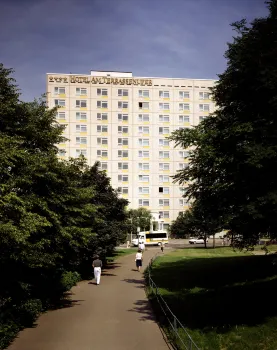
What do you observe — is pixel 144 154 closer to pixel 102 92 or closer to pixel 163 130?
pixel 163 130

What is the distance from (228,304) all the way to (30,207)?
8767 millimetres

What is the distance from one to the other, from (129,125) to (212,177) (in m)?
58.1

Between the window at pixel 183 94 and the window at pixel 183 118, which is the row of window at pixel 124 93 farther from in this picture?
the window at pixel 183 118

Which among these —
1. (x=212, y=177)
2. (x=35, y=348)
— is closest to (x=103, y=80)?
(x=212, y=177)

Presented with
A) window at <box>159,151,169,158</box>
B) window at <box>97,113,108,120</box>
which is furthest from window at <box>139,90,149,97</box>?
window at <box>159,151,169,158</box>

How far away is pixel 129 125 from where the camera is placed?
241 feet

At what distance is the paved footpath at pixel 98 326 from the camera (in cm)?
1116

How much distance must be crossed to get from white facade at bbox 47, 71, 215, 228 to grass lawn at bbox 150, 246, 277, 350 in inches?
1964

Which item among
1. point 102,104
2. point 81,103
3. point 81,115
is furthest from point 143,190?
point 81,103

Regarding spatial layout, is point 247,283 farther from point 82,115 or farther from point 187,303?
point 82,115

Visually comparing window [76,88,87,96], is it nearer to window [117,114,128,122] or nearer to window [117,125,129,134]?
window [117,114,128,122]

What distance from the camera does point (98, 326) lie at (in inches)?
515

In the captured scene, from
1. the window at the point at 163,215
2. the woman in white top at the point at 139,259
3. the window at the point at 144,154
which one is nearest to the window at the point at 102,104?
the window at the point at 144,154

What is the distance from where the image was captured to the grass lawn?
11258mm
